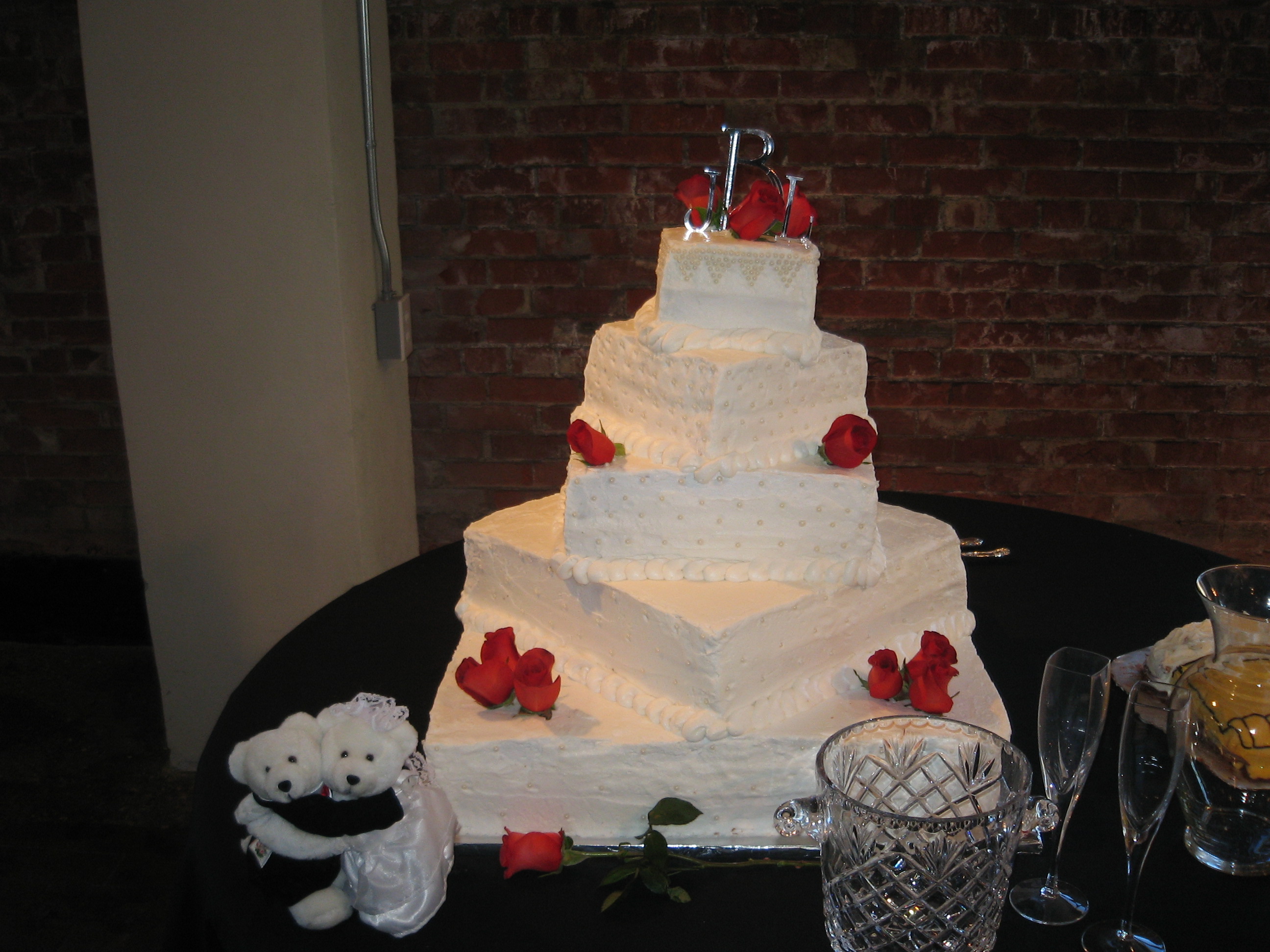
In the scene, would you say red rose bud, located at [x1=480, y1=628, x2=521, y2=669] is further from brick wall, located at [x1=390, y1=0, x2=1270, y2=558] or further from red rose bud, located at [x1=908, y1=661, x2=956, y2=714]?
brick wall, located at [x1=390, y1=0, x2=1270, y2=558]

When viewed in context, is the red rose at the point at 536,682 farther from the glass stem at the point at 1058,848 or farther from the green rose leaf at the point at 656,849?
the glass stem at the point at 1058,848

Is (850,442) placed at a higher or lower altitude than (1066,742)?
higher

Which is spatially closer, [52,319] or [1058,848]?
[1058,848]

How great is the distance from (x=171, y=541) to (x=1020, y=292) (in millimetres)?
2511

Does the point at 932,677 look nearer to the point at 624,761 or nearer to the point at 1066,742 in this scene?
the point at 1066,742

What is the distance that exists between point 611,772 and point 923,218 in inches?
85.4

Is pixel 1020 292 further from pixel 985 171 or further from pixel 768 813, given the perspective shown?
pixel 768 813

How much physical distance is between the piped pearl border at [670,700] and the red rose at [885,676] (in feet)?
0.22

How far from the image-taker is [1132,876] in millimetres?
1299

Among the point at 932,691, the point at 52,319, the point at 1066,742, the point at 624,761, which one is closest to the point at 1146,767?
the point at 1066,742

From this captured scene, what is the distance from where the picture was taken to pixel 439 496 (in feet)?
11.3

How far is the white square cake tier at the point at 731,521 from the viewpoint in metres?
1.70

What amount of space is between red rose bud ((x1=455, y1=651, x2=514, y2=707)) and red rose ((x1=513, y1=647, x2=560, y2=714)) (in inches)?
0.7

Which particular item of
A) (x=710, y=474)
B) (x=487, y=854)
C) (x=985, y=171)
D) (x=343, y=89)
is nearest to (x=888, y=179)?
(x=985, y=171)
